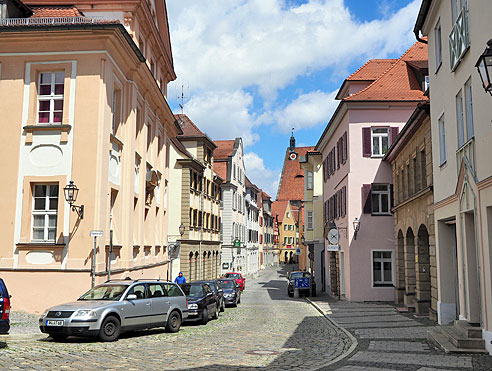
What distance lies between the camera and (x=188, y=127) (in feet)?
153

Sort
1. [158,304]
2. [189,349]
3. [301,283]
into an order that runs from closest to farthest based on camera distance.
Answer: [189,349], [158,304], [301,283]

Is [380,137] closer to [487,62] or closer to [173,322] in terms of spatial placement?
[173,322]

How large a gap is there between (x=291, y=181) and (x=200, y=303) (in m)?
98.3

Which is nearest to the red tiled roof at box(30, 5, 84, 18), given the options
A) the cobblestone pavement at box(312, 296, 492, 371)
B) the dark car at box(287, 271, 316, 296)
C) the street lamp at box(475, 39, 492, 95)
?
the cobblestone pavement at box(312, 296, 492, 371)

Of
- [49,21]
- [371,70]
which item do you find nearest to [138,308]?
[49,21]

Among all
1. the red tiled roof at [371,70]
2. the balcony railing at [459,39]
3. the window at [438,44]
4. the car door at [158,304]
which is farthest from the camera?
the red tiled roof at [371,70]

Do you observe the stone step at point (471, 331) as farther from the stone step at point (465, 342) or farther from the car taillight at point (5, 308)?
the car taillight at point (5, 308)

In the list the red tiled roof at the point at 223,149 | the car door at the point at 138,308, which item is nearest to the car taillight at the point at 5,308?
the car door at the point at 138,308

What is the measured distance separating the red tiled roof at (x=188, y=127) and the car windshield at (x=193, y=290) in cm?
2634

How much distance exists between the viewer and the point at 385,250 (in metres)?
28.8

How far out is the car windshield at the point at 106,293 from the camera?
45.1 ft

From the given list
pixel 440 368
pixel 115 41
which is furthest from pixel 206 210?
pixel 440 368

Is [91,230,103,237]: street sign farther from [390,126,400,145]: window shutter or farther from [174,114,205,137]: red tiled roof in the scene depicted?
[174,114,205,137]: red tiled roof

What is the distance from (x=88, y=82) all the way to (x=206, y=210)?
96.4 ft
